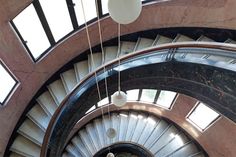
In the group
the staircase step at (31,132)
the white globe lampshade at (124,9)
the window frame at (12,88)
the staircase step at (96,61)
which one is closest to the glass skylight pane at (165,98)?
the staircase step at (96,61)

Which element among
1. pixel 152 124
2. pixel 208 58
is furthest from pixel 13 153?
pixel 208 58

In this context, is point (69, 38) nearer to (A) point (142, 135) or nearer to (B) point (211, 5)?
(B) point (211, 5)

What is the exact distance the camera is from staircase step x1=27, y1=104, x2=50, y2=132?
17.7 ft

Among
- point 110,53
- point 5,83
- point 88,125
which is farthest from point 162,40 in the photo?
point 5,83

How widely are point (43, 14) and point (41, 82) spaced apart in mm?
1788

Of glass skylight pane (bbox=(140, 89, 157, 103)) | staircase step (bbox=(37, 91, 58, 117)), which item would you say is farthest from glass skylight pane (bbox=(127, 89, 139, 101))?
staircase step (bbox=(37, 91, 58, 117))

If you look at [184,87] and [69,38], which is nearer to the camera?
[184,87]

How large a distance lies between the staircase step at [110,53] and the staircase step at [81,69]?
1.96 feet

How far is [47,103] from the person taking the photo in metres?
5.67

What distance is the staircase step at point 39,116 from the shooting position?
213 inches

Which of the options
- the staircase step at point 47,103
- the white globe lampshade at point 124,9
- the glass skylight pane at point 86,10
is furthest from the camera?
the staircase step at point 47,103

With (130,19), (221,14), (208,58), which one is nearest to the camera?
(130,19)

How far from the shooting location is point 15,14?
173 inches

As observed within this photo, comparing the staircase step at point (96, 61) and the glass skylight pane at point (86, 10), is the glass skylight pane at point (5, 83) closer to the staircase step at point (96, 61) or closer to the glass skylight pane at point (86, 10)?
the staircase step at point (96, 61)
